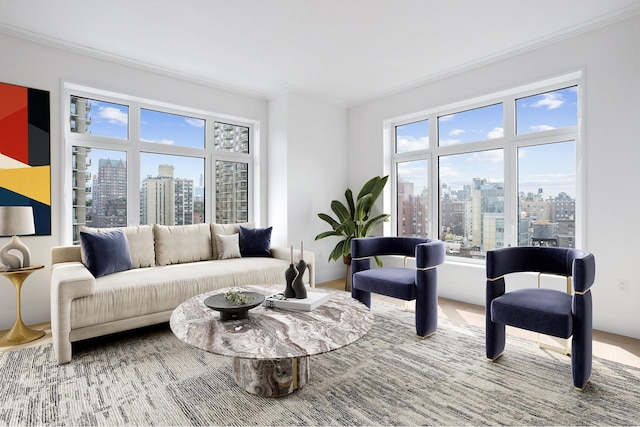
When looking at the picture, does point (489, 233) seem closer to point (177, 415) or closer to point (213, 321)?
point (213, 321)

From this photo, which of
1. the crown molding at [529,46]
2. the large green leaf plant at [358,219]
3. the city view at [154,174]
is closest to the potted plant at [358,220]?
the large green leaf plant at [358,219]

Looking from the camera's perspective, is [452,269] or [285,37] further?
[452,269]

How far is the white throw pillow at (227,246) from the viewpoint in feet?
13.4

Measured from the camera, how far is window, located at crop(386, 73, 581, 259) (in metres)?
3.57

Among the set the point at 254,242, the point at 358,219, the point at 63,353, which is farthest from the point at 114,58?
the point at 358,219

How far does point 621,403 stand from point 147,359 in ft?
9.96

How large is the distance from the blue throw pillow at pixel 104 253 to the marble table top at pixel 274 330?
1.15 metres

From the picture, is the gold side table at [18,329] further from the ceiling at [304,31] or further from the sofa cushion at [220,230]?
the ceiling at [304,31]

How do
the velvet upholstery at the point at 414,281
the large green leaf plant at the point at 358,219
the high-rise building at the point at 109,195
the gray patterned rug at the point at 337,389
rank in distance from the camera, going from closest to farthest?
the gray patterned rug at the point at 337,389
the velvet upholstery at the point at 414,281
the high-rise building at the point at 109,195
the large green leaf plant at the point at 358,219

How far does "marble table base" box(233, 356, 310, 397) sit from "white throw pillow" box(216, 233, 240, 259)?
2.13m

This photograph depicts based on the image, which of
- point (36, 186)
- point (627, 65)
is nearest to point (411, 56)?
point (627, 65)

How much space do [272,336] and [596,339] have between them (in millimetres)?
2868

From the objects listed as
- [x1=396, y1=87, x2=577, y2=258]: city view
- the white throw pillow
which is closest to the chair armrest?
[x1=396, y1=87, x2=577, y2=258]: city view

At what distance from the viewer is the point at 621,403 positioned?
78.0 inches
